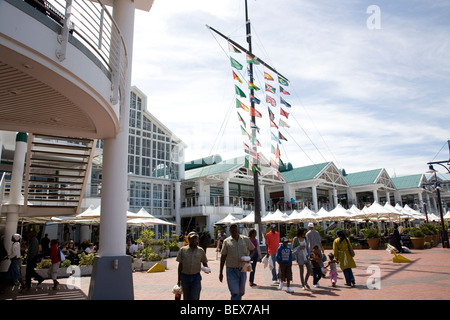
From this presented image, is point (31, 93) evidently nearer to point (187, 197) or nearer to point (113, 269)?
point (113, 269)

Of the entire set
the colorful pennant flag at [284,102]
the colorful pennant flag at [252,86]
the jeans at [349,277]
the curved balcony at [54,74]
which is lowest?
the jeans at [349,277]

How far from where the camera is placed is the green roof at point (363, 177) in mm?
43375

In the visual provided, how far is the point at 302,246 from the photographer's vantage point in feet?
29.2

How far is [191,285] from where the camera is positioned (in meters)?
5.65

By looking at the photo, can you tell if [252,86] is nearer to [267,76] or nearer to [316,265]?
[267,76]

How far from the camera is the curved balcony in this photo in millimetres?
4461

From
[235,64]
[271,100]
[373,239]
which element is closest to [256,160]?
[271,100]

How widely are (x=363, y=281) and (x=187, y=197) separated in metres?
27.1

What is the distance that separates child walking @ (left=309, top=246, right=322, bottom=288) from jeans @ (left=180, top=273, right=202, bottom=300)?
4.46 metres

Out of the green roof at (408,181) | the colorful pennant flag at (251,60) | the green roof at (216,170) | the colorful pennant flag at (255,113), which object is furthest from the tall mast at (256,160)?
the green roof at (408,181)

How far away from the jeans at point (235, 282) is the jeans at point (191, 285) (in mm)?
752

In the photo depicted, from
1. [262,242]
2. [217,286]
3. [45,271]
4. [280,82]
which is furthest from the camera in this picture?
[280,82]

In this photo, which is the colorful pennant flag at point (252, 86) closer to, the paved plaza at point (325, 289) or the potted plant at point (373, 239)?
the paved plaza at point (325, 289)
